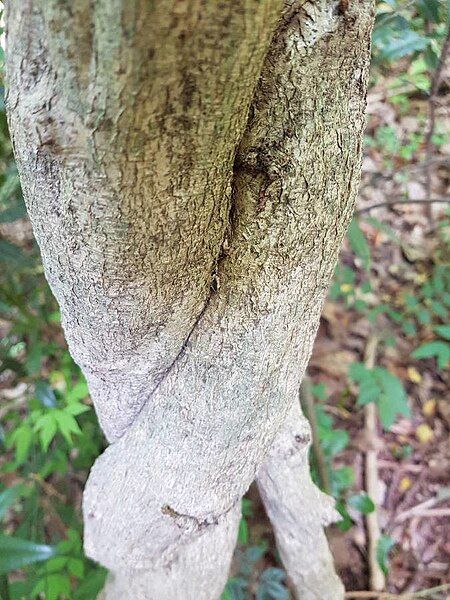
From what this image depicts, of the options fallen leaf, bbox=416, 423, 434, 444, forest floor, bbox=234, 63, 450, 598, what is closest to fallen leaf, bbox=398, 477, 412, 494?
forest floor, bbox=234, 63, 450, 598

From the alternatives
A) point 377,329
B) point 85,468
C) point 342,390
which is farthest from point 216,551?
point 377,329

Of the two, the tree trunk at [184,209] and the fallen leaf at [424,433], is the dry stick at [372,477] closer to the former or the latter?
the fallen leaf at [424,433]

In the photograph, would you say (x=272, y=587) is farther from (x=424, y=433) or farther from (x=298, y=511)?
(x=424, y=433)

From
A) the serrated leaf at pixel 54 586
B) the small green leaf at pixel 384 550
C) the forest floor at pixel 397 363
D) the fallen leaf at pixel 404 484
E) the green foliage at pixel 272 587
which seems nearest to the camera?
the serrated leaf at pixel 54 586

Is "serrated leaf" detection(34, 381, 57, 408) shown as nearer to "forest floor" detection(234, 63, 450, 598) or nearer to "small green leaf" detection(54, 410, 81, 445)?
"small green leaf" detection(54, 410, 81, 445)

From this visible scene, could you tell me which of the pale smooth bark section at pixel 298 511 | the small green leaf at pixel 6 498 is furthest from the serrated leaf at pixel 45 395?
the pale smooth bark section at pixel 298 511
